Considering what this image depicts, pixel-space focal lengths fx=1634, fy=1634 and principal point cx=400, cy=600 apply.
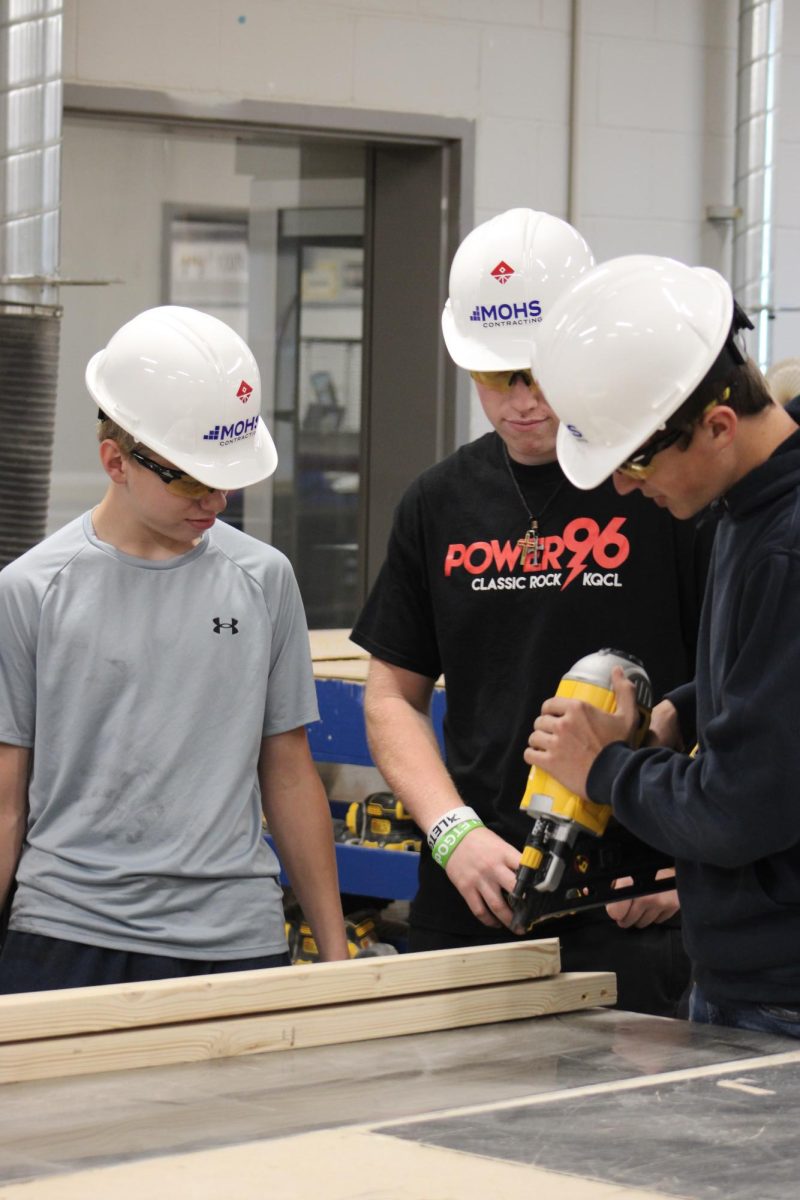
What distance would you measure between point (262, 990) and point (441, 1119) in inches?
16.0

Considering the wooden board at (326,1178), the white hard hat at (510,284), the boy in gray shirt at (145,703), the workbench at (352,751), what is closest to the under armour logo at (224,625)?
the boy in gray shirt at (145,703)

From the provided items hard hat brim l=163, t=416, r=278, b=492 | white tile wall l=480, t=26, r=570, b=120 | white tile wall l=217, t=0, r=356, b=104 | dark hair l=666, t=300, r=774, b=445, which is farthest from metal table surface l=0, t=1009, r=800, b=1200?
white tile wall l=480, t=26, r=570, b=120

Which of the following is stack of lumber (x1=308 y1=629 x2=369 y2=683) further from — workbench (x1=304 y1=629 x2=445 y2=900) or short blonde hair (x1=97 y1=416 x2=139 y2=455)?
short blonde hair (x1=97 y1=416 x2=139 y2=455)

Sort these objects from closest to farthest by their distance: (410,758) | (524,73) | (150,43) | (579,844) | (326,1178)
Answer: (326,1178), (579,844), (410,758), (150,43), (524,73)

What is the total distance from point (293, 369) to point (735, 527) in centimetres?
412

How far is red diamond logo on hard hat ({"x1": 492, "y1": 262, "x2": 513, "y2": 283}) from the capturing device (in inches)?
97.8

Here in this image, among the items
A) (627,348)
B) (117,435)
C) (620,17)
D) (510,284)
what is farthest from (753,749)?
(620,17)

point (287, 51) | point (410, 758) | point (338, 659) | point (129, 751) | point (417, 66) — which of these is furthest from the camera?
point (417, 66)

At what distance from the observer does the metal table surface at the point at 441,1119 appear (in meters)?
1.45

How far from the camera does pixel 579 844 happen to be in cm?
213

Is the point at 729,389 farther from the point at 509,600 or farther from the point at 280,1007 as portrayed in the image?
the point at 280,1007

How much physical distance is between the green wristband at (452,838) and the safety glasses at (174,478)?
2.01 ft

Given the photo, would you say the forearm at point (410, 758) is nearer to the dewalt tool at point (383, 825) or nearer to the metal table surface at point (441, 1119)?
the metal table surface at point (441, 1119)

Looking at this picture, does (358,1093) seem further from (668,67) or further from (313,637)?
(668,67)
